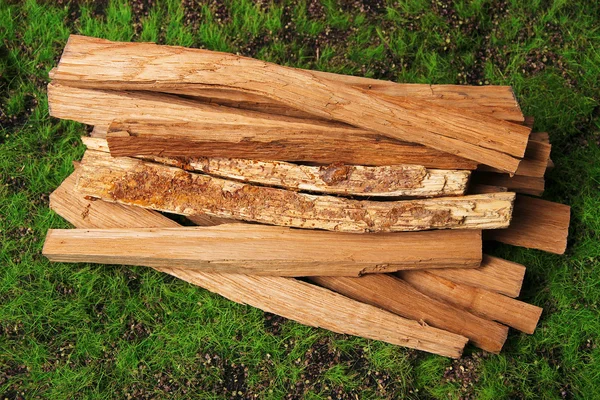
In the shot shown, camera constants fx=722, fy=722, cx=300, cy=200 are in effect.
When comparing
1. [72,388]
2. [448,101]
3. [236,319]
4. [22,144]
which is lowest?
[72,388]

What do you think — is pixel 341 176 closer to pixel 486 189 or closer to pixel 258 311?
pixel 486 189

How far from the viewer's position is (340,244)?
4.39 meters

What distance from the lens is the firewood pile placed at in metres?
4.17

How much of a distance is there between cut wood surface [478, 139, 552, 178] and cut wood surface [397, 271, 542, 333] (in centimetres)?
79

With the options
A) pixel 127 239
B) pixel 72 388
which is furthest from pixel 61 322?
pixel 127 239

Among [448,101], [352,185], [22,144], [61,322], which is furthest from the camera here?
[22,144]

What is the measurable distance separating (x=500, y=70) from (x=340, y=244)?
2024mm

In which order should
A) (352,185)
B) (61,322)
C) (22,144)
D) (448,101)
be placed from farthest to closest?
(22,144) < (61,322) < (448,101) < (352,185)

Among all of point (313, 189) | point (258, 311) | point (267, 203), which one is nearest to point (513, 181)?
point (313, 189)

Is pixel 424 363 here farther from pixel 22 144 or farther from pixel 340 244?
pixel 22 144

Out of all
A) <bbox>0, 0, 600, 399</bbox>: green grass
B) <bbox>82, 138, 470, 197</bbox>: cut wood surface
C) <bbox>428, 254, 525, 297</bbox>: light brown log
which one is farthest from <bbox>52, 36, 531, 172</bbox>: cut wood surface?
<bbox>0, 0, 600, 399</bbox>: green grass

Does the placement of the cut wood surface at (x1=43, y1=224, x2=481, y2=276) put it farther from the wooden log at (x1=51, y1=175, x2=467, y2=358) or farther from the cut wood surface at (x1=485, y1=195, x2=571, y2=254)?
the cut wood surface at (x1=485, y1=195, x2=571, y2=254)

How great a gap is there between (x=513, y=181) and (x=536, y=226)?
1.11 feet

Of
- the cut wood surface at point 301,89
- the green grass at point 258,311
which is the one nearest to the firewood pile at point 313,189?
the cut wood surface at point 301,89
